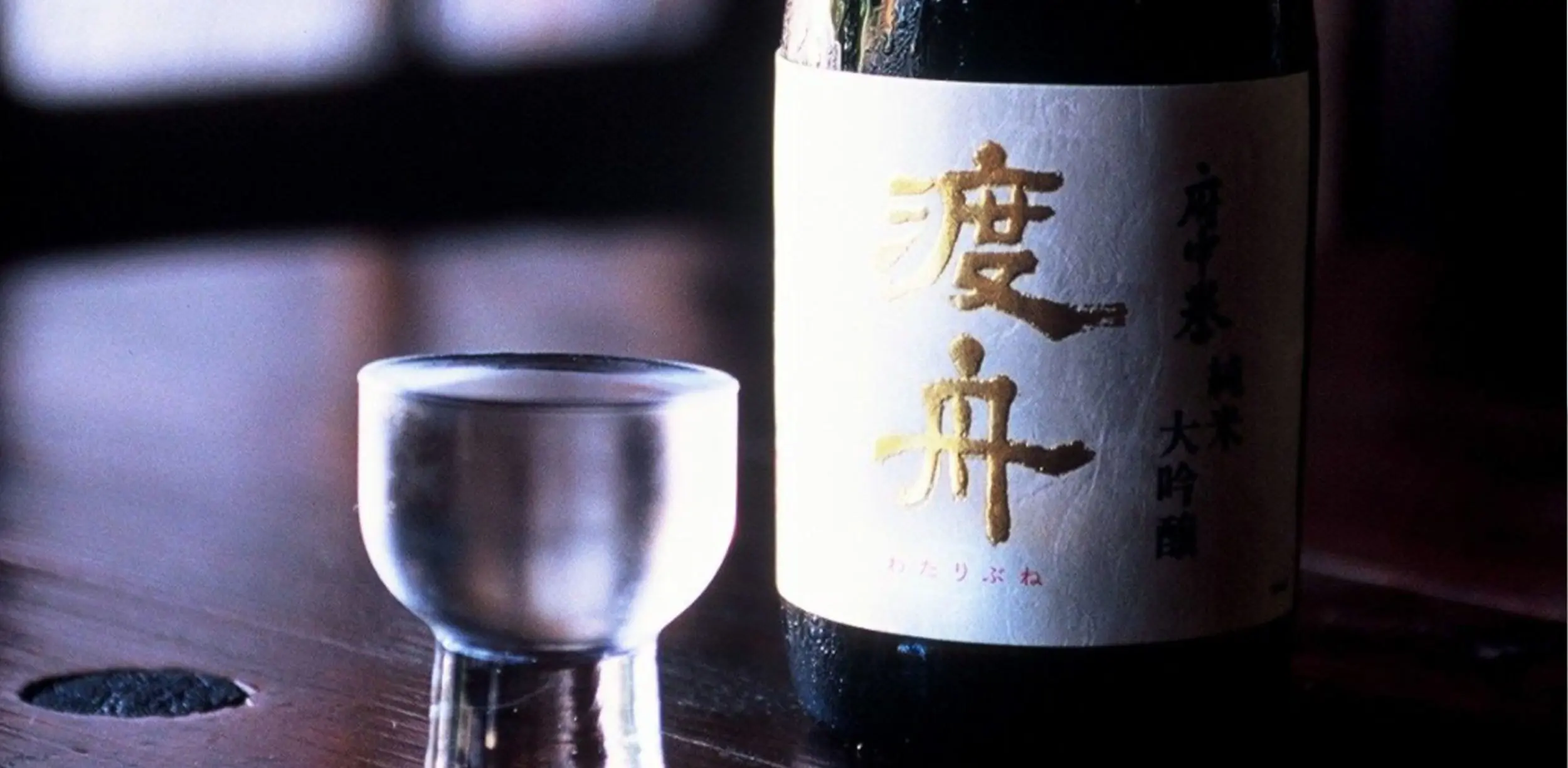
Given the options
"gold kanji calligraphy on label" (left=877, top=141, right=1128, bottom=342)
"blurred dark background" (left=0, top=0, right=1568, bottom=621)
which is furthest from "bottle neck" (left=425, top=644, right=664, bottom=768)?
"blurred dark background" (left=0, top=0, right=1568, bottom=621)

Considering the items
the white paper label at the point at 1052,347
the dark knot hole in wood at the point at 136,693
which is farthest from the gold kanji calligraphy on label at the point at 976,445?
the dark knot hole in wood at the point at 136,693

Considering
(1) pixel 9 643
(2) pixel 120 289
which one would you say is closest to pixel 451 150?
(2) pixel 120 289

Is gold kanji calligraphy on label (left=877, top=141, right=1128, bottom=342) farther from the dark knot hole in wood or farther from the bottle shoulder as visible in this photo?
the dark knot hole in wood

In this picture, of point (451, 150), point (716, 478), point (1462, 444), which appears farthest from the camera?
point (451, 150)

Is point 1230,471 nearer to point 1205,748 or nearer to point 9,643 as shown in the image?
point 1205,748

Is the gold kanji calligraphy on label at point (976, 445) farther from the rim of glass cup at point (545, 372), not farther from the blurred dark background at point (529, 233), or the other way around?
the blurred dark background at point (529, 233)

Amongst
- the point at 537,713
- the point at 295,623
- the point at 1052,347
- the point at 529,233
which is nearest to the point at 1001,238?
the point at 1052,347

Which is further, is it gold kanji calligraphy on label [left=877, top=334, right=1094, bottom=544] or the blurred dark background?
the blurred dark background
